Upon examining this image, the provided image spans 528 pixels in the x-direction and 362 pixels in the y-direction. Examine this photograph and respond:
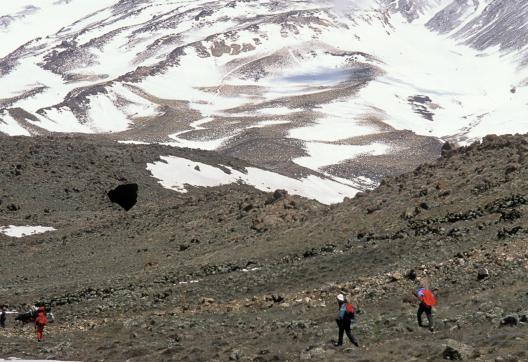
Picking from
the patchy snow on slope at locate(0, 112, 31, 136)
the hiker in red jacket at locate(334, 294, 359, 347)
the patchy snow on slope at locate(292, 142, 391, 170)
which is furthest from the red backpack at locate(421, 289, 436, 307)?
the patchy snow on slope at locate(0, 112, 31, 136)

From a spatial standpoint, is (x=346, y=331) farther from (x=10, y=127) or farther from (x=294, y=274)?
(x=10, y=127)

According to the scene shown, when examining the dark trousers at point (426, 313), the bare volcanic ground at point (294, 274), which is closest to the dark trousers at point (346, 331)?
the bare volcanic ground at point (294, 274)

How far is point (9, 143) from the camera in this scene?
7788 cm

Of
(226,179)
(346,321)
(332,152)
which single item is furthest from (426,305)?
(332,152)

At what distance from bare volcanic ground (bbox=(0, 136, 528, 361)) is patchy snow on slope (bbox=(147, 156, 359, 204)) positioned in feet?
83.2

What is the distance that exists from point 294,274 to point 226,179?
52.6 m

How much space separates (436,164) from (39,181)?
40.4m

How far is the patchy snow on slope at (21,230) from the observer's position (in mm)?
52781

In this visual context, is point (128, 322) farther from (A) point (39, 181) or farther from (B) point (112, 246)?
(A) point (39, 181)

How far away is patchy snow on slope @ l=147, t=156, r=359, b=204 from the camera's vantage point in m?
76.2

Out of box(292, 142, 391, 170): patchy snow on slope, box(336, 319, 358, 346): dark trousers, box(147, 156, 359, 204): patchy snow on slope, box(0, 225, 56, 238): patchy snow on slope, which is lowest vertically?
box(292, 142, 391, 170): patchy snow on slope

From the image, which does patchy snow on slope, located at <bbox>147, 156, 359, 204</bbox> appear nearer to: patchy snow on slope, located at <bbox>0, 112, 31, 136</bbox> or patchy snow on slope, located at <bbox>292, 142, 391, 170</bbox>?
patchy snow on slope, located at <bbox>292, 142, 391, 170</bbox>

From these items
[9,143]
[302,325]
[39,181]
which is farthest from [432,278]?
[9,143]

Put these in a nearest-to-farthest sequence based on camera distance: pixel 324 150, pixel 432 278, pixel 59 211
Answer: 1. pixel 432 278
2. pixel 59 211
3. pixel 324 150
